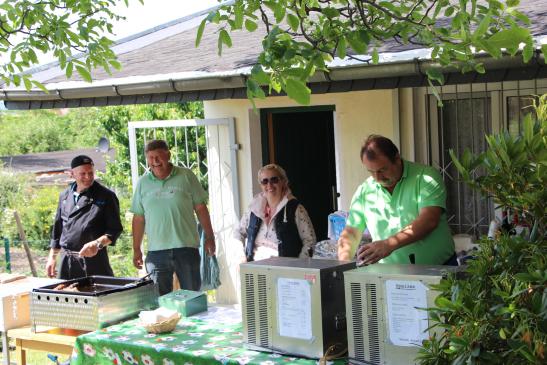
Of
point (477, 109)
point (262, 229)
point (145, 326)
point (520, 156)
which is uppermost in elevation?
point (477, 109)

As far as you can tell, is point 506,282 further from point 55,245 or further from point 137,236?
point 55,245

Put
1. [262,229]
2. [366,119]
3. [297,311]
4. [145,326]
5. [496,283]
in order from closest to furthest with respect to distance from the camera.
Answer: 1. [496,283]
2. [297,311]
3. [145,326]
4. [262,229]
5. [366,119]

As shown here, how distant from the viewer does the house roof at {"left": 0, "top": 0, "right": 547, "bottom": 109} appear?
509cm

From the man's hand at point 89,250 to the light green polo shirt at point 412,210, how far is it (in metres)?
2.57

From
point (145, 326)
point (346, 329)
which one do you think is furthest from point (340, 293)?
point (145, 326)

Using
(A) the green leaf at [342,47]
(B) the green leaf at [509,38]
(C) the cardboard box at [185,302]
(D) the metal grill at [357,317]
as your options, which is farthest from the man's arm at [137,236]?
(B) the green leaf at [509,38]

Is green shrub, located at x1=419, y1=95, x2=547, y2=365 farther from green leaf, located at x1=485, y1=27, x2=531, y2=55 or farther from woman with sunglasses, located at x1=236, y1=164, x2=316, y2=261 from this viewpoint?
woman with sunglasses, located at x1=236, y1=164, x2=316, y2=261

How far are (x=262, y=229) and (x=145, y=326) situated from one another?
129cm

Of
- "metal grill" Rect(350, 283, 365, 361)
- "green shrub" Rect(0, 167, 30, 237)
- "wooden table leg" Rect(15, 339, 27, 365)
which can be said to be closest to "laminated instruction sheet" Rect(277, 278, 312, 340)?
"metal grill" Rect(350, 283, 365, 361)

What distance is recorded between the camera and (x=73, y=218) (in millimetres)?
6477

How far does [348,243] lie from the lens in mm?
4480

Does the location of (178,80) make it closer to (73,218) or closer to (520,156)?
(73,218)

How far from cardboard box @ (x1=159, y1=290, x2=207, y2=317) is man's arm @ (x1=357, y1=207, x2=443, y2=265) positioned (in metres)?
1.16

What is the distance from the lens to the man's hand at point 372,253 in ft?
13.1
